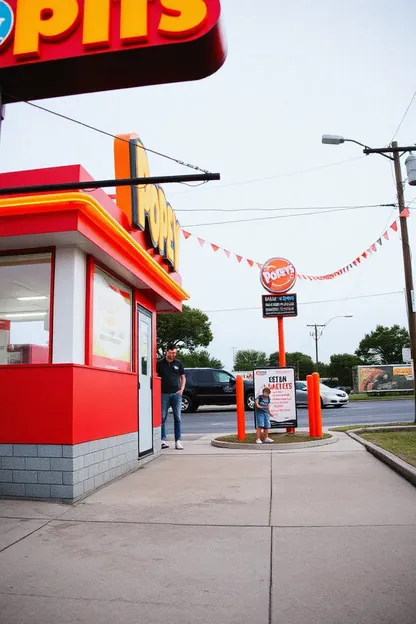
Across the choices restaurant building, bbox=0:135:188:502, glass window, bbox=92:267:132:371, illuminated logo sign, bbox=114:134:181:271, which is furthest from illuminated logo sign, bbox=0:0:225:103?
glass window, bbox=92:267:132:371

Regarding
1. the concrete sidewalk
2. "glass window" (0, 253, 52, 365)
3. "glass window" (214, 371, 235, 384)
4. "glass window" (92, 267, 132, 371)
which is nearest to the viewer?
the concrete sidewalk

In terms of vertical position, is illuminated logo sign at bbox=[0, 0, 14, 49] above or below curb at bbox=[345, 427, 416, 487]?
above

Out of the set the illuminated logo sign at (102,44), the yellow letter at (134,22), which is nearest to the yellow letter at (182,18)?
the illuminated logo sign at (102,44)

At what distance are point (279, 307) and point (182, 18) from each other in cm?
713

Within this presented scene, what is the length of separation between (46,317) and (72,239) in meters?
1.06

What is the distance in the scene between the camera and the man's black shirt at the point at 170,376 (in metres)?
9.83

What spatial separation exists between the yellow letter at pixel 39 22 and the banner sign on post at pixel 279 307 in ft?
23.6

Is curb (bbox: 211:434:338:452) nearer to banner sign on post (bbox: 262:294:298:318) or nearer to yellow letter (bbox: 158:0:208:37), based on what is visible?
banner sign on post (bbox: 262:294:298:318)

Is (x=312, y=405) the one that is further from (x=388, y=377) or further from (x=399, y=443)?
(x=388, y=377)

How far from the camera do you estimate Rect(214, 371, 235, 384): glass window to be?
21.8 m

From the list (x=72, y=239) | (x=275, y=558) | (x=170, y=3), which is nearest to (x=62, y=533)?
(x=275, y=558)

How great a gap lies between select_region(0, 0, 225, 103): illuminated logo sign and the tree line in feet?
32.1

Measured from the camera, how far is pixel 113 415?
273 inches

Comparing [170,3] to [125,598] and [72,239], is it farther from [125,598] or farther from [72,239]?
[125,598]
